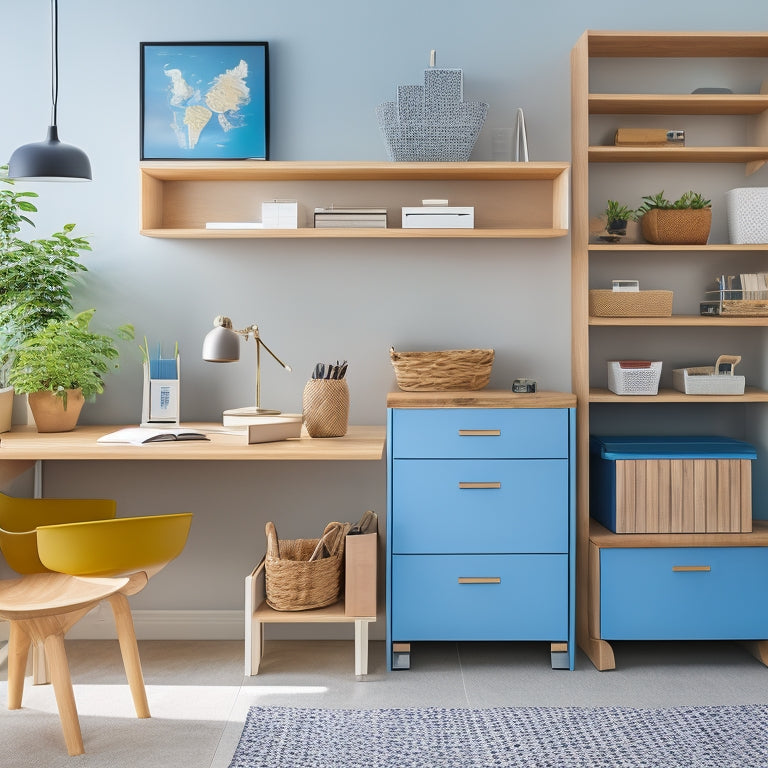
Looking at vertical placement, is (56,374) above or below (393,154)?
below

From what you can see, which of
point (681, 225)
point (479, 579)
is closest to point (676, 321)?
point (681, 225)

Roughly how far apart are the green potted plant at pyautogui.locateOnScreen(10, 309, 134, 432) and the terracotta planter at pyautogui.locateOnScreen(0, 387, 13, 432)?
42 millimetres

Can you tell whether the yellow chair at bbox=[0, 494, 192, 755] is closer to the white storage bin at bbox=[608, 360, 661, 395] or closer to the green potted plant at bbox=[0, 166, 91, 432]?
the green potted plant at bbox=[0, 166, 91, 432]

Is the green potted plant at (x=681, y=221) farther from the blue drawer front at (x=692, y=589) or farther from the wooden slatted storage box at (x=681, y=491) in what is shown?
the blue drawer front at (x=692, y=589)

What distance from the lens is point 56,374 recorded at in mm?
2896

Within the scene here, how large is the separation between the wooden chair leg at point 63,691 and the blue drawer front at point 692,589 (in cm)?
176

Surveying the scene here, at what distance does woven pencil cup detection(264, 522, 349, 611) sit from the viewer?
2.80 metres

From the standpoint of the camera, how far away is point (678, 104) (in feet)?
9.98

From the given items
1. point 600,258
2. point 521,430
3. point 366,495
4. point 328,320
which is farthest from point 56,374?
point 600,258

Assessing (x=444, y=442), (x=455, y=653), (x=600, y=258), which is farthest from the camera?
(x=600, y=258)

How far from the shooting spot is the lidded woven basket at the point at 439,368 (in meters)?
2.98

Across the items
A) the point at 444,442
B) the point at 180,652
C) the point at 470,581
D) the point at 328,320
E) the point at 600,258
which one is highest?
the point at 600,258

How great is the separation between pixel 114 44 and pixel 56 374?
132 centimetres

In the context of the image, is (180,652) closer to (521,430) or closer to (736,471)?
(521,430)
